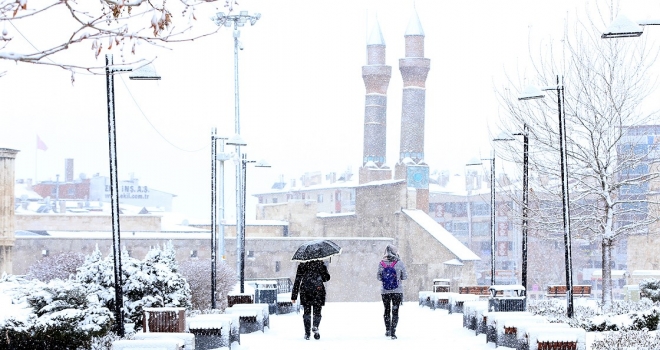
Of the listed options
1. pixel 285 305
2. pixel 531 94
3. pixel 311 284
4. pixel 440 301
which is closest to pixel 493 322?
pixel 311 284

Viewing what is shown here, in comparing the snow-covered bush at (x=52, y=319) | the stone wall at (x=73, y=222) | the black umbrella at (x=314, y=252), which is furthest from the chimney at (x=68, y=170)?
the snow-covered bush at (x=52, y=319)

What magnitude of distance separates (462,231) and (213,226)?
6864 centimetres

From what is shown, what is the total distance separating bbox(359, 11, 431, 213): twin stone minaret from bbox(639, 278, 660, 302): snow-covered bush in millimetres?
37421

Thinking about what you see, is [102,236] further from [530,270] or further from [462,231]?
[462,231]

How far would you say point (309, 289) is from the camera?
49.3ft

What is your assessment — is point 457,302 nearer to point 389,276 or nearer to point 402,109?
point 389,276

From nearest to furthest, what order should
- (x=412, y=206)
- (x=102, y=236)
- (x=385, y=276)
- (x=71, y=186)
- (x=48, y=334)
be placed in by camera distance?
(x=48, y=334) < (x=385, y=276) < (x=102, y=236) < (x=412, y=206) < (x=71, y=186)

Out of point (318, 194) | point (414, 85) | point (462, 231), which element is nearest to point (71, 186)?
point (318, 194)

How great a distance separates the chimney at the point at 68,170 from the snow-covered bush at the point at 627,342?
3594 inches

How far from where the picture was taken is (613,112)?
79.6ft

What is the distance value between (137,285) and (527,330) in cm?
727

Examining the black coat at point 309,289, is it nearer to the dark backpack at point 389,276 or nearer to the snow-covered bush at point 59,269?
the dark backpack at point 389,276

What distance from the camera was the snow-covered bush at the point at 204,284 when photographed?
2997 centimetres

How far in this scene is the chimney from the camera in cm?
10056
